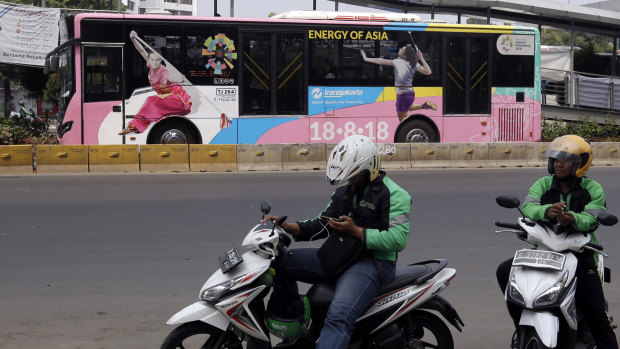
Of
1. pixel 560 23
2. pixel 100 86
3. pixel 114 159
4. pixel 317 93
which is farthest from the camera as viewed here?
pixel 560 23

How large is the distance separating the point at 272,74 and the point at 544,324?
49.4ft

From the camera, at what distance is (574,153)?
4535 mm

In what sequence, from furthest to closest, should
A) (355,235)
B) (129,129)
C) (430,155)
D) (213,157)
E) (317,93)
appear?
(317,93) → (430,155) → (129,129) → (213,157) → (355,235)

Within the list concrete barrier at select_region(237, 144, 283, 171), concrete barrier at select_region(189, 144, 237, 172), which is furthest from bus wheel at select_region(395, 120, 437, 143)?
concrete barrier at select_region(189, 144, 237, 172)

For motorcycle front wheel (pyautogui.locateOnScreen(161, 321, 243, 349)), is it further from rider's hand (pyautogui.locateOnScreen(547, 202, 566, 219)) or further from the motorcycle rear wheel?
rider's hand (pyautogui.locateOnScreen(547, 202, 566, 219))

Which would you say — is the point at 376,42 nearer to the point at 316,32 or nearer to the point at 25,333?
the point at 316,32

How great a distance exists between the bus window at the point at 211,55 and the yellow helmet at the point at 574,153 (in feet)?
46.8

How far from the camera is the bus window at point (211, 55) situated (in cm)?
1825

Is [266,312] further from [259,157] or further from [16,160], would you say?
[16,160]

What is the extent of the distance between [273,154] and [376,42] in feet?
13.5

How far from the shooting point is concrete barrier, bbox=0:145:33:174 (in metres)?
16.2

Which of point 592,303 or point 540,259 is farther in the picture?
point 592,303

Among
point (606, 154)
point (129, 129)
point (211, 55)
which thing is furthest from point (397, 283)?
point (606, 154)

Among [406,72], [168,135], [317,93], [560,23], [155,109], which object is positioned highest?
[560,23]
